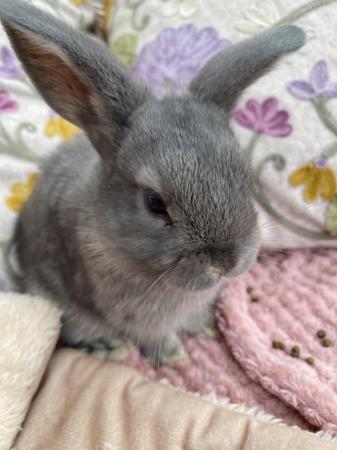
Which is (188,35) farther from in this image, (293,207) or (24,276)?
(24,276)

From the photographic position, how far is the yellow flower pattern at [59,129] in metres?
1.82

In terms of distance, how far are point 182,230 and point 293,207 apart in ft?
2.38

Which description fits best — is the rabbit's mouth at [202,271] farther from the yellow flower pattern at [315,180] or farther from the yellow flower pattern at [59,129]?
the yellow flower pattern at [59,129]

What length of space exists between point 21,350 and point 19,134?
789 mm

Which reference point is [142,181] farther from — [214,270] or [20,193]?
[20,193]

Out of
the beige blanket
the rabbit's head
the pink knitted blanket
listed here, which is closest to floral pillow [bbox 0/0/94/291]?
the beige blanket

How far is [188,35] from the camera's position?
1.76 m

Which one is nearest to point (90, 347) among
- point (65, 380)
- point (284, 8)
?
point (65, 380)

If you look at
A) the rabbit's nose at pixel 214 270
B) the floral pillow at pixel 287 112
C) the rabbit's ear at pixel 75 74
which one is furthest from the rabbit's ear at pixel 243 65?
the rabbit's nose at pixel 214 270

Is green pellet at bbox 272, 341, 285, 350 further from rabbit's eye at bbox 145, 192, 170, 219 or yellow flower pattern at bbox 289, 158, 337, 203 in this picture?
rabbit's eye at bbox 145, 192, 170, 219

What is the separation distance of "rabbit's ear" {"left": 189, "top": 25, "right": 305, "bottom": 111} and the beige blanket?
2.49 feet

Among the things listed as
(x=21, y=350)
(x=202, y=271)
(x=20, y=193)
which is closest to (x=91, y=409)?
(x=21, y=350)

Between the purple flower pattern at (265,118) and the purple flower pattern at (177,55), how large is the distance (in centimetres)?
23

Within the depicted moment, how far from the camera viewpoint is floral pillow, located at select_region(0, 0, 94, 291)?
5.57 feet
